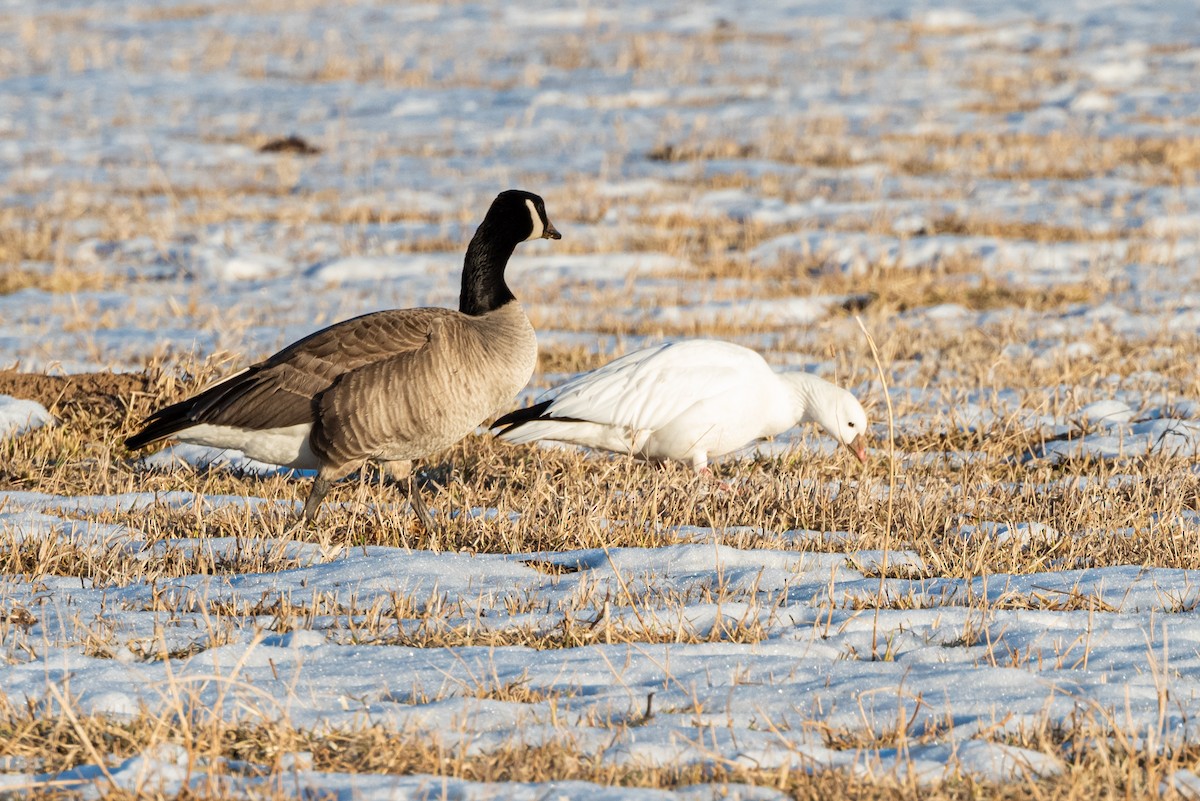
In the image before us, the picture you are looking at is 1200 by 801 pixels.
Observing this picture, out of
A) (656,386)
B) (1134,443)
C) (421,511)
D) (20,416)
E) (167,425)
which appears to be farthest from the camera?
(1134,443)

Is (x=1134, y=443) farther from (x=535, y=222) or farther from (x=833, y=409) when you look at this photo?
(x=535, y=222)

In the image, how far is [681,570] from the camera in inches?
207

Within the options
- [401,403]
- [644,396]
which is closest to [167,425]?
[401,403]

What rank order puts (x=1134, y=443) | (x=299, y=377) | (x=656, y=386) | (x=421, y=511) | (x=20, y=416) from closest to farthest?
(x=421, y=511) < (x=299, y=377) < (x=656, y=386) < (x=20, y=416) < (x=1134, y=443)

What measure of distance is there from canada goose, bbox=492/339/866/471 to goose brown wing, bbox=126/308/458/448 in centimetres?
109

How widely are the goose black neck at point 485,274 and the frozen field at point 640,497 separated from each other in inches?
35.4

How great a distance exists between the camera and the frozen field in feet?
11.5

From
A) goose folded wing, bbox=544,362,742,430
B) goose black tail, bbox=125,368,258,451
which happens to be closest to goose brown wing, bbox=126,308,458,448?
goose black tail, bbox=125,368,258,451

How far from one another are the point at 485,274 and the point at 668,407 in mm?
1162

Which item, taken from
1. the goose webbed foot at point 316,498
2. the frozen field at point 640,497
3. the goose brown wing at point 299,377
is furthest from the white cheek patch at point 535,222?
the goose webbed foot at point 316,498

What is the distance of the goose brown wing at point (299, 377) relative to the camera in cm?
612

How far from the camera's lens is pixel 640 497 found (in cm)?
636

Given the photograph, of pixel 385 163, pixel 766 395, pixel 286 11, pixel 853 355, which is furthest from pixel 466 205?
pixel 286 11

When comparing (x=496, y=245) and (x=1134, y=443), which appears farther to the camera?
(x=1134, y=443)
